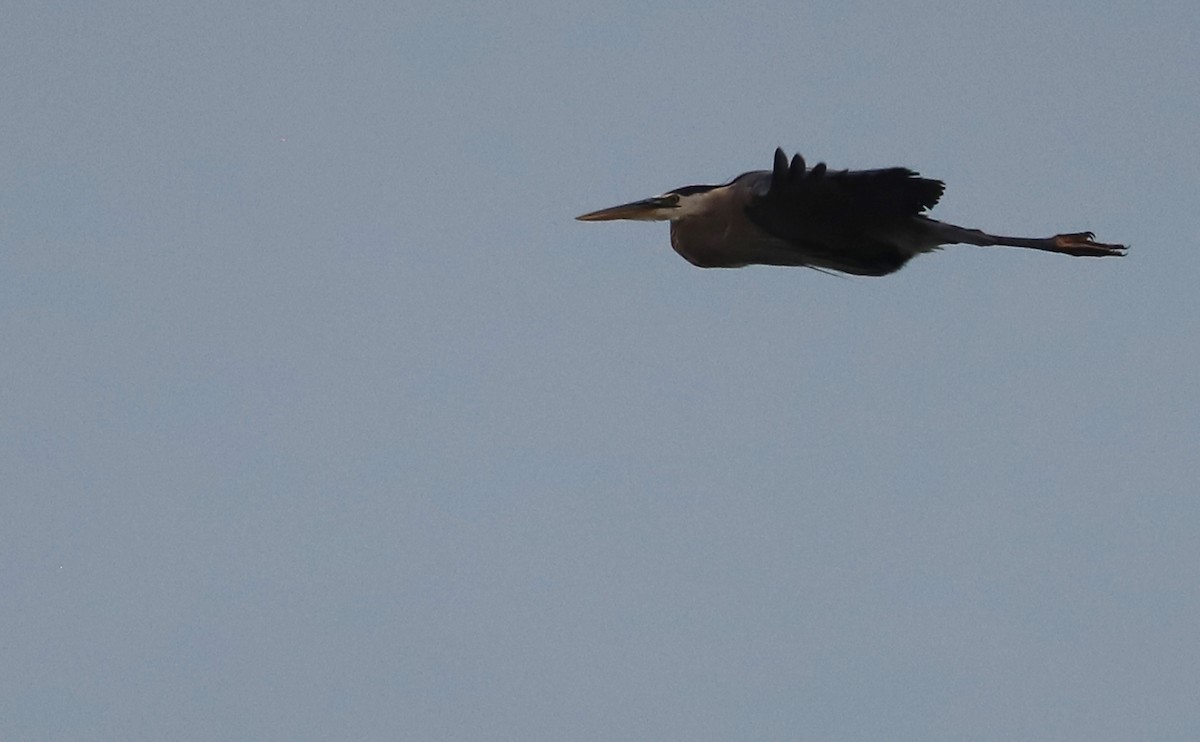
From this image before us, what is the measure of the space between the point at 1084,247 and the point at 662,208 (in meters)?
1.65

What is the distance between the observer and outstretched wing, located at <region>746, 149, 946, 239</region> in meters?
7.40

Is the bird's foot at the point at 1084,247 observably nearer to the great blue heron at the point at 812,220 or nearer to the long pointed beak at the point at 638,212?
the great blue heron at the point at 812,220

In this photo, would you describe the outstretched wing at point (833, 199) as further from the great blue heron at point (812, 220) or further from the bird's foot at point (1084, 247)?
the bird's foot at point (1084, 247)

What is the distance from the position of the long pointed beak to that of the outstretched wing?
74 cm

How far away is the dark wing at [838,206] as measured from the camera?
743 centimetres

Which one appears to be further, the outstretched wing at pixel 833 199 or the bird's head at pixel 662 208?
the bird's head at pixel 662 208

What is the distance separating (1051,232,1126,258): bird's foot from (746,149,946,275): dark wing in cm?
93

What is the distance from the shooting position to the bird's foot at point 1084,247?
8.51m

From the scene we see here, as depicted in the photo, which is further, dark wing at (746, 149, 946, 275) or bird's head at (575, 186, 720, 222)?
bird's head at (575, 186, 720, 222)

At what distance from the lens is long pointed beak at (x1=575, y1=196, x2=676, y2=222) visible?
27.7 ft

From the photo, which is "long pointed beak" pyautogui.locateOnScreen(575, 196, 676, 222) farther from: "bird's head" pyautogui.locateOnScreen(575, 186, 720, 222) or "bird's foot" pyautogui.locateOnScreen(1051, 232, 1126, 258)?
"bird's foot" pyautogui.locateOnScreen(1051, 232, 1126, 258)

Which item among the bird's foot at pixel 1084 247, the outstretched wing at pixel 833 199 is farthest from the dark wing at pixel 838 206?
the bird's foot at pixel 1084 247

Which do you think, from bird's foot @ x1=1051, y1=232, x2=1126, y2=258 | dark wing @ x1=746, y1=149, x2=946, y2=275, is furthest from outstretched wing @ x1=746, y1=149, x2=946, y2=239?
bird's foot @ x1=1051, y1=232, x2=1126, y2=258

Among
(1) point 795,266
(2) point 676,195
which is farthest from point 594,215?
(1) point 795,266
